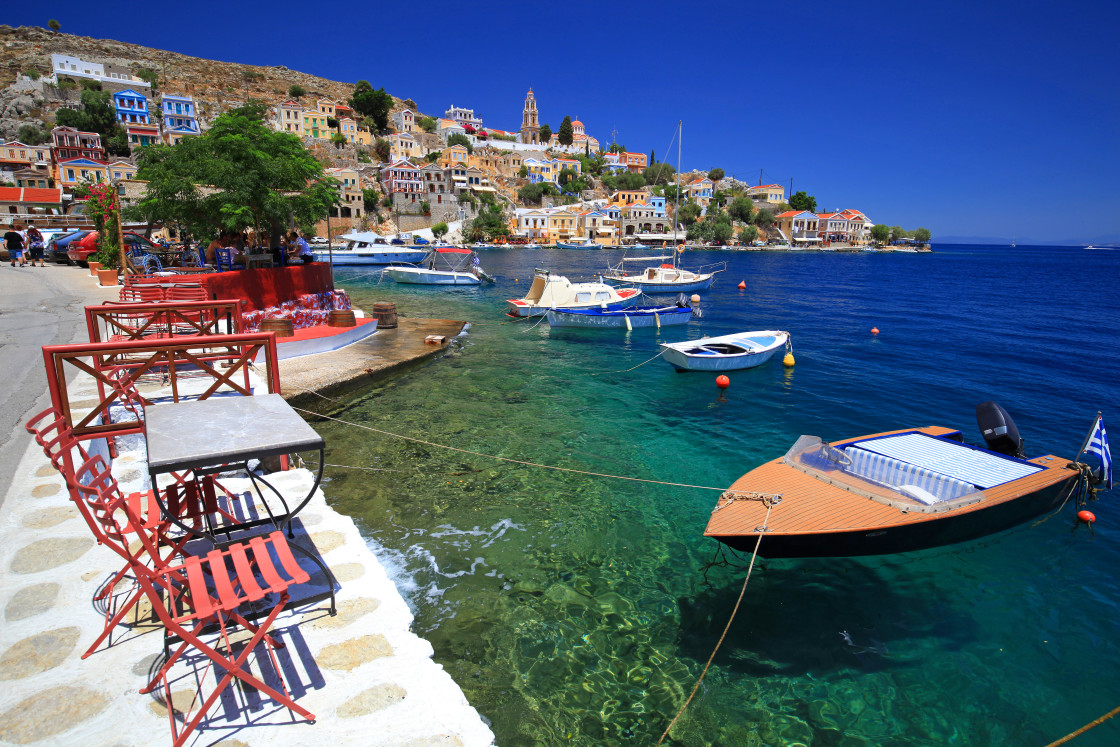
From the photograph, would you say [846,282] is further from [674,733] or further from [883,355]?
[674,733]

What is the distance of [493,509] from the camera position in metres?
7.83

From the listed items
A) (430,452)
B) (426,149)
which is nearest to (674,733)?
(430,452)

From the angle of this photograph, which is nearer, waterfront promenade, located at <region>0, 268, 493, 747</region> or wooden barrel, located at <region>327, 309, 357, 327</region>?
waterfront promenade, located at <region>0, 268, 493, 747</region>

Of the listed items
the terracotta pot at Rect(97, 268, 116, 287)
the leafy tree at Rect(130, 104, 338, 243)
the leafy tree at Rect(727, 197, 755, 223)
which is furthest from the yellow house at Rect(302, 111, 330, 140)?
the leafy tree at Rect(130, 104, 338, 243)

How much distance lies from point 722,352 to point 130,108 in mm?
106826

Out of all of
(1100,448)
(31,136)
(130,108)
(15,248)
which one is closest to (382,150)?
(130,108)

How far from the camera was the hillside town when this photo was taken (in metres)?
72.6

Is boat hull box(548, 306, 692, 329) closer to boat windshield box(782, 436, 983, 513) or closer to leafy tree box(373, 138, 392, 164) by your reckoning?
boat windshield box(782, 436, 983, 513)

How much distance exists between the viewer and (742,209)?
130 meters

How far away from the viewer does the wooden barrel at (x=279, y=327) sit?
532 inches

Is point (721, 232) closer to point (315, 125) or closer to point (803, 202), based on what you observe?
point (803, 202)

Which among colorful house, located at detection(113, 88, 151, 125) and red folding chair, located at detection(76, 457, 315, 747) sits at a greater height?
colorful house, located at detection(113, 88, 151, 125)

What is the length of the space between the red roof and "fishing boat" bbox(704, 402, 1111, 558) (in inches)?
2117

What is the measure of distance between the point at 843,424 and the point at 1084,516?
15.6 ft
